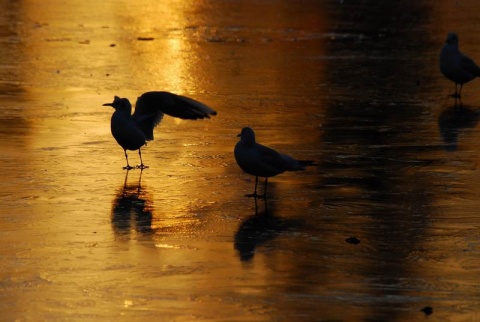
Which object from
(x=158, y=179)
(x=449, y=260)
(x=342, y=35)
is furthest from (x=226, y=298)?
(x=342, y=35)

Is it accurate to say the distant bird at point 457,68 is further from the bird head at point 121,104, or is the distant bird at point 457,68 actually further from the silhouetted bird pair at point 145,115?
the bird head at point 121,104

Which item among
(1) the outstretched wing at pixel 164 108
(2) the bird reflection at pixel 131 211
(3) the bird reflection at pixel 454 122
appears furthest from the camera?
(3) the bird reflection at pixel 454 122

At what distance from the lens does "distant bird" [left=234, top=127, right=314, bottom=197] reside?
12.0 meters

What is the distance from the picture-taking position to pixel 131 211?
1162cm

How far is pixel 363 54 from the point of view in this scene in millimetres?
23781

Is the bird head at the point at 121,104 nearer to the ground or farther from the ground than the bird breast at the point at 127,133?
farther from the ground

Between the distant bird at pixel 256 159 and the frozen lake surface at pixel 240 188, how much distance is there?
27 centimetres

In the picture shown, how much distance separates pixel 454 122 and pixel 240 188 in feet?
16.5

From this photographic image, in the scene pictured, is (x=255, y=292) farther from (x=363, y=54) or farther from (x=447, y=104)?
(x=363, y=54)

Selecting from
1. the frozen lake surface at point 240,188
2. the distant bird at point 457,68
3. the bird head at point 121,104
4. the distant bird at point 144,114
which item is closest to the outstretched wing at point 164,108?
the distant bird at point 144,114

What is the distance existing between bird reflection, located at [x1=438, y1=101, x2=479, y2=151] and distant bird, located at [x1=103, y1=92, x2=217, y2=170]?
3080 millimetres

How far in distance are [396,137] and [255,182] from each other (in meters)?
3.50

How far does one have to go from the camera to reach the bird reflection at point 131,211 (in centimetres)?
1083

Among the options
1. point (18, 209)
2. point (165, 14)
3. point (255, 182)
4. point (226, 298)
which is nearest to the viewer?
point (226, 298)
